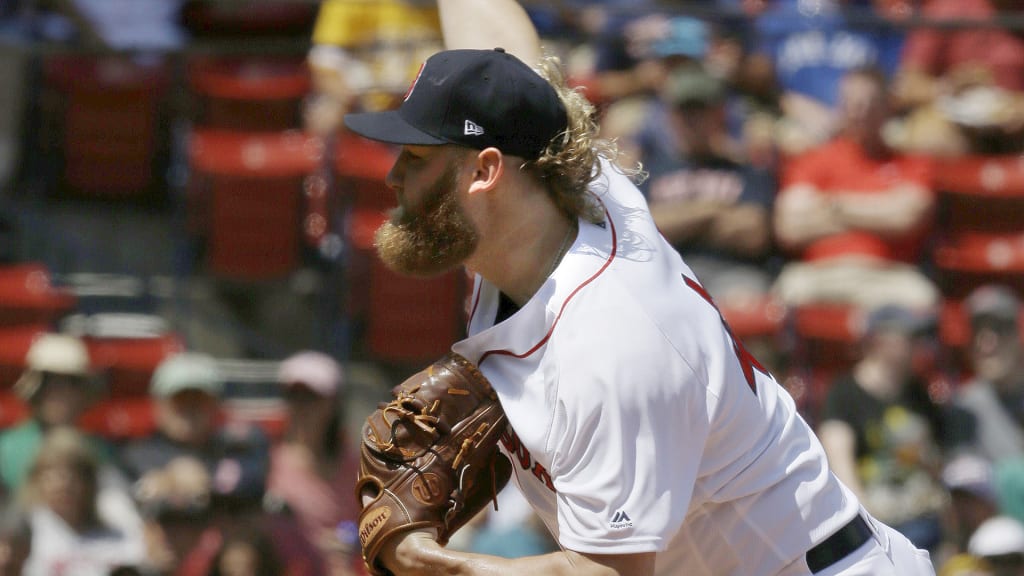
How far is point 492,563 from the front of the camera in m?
2.49

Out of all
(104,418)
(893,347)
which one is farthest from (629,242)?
(104,418)

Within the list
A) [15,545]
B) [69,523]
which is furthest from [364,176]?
[15,545]

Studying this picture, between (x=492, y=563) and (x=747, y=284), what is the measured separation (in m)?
3.81

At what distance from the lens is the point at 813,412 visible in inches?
233

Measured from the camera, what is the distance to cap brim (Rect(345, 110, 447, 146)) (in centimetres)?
257

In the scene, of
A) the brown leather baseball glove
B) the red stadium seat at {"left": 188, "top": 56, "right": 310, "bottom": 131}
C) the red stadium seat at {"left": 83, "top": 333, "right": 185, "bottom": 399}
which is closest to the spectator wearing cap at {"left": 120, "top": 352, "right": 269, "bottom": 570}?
the red stadium seat at {"left": 83, "top": 333, "right": 185, "bottom": 399}

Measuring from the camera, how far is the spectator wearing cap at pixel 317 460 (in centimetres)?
558

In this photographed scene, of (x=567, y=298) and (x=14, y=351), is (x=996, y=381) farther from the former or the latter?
(x=14, y=351)

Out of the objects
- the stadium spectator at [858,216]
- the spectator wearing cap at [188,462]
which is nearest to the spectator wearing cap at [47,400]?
the spectator wearing cap at [188,462]

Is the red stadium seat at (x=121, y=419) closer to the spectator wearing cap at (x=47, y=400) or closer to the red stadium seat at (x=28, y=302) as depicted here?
the spectator wearing cap at (x=47, y=400)

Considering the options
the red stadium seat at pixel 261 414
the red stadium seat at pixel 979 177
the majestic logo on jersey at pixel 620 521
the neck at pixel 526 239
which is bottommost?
the red stadium seat at pixel 261 414

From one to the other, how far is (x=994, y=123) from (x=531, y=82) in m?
4.60

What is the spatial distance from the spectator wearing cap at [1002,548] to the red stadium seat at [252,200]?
339 centimetres

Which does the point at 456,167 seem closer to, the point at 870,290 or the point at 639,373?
the point at 639,373
